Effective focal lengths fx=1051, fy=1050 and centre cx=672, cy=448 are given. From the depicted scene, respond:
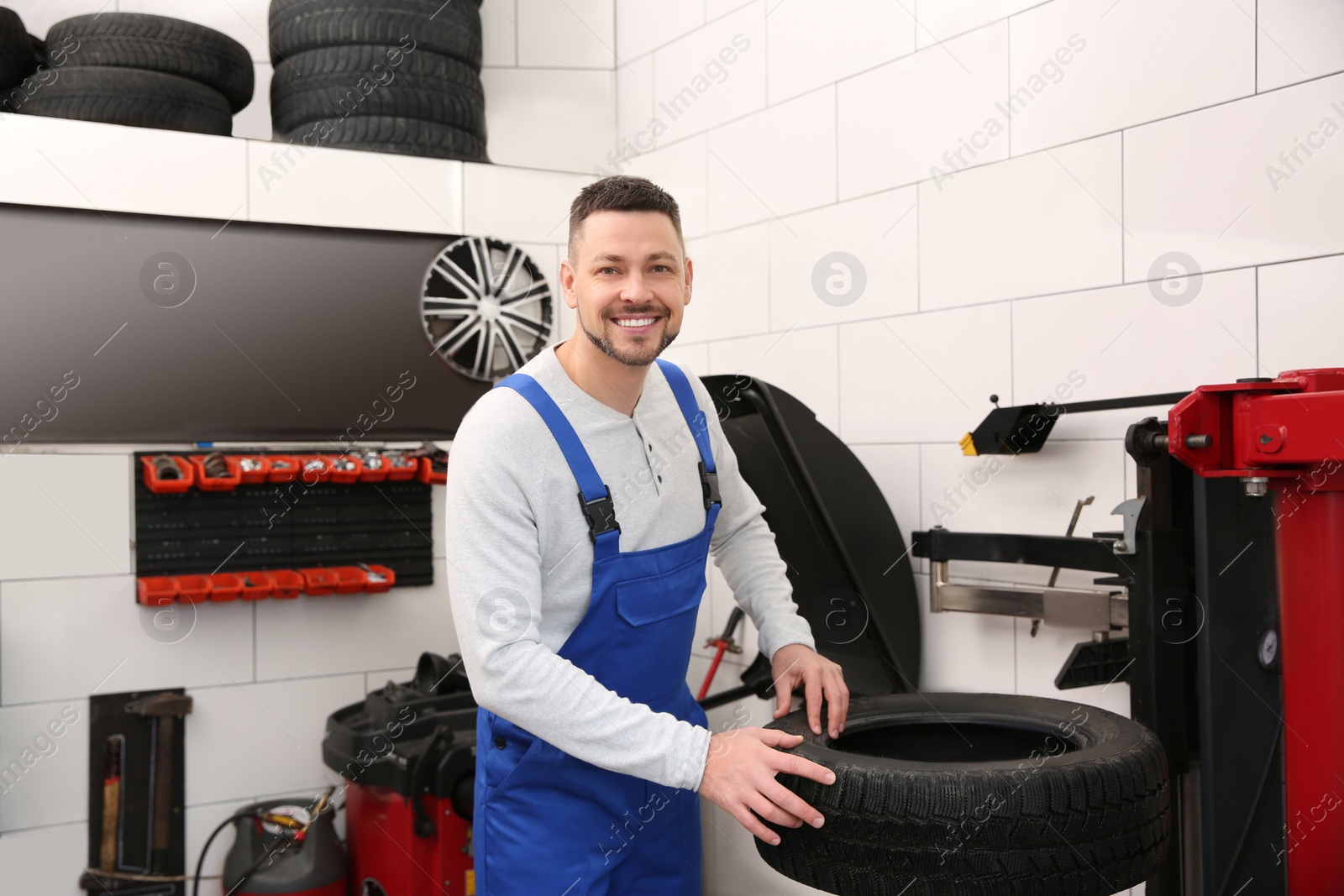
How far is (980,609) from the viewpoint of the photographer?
2.11 m

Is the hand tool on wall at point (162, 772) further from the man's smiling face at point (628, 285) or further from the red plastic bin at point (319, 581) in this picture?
the man's smiling face at point (628, 285)

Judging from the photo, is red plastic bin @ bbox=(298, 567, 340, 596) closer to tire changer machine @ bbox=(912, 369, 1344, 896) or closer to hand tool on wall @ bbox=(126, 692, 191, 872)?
hand tool on wall @ bbox=(126, 692, 191, 872)

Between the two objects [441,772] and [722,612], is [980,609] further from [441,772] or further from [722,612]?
[441,772]

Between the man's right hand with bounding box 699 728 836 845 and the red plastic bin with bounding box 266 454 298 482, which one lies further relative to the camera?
the red plastic bin with bounding box 266 454 298 482

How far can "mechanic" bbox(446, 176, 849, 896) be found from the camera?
1459 mm

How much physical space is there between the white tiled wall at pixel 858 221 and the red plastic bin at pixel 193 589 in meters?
0.15

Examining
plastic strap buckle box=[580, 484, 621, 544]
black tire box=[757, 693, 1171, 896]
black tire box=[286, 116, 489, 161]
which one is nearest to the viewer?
black tire box=[757, 693, 1171, 896]

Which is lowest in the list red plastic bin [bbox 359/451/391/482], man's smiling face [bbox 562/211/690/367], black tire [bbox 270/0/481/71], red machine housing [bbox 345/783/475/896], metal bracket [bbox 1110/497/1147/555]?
red machine housing [bbox 345/783/475/896]

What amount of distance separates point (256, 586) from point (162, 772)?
57cm

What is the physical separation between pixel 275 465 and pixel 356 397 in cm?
35

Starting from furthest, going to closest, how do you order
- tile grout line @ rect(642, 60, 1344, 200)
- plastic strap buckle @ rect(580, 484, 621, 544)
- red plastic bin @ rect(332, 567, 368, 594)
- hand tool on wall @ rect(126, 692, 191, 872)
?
red plastic bin @ rect(332, 567, 368, 594), hand tool on wall @ rect(126, 692, 191, 872), tile grout line @ rect(642, 60, 1344, 200), plastic strap buckle @ rect(580, 484, 621, 544)

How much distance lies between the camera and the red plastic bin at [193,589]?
276cm

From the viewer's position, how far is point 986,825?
4.00ft

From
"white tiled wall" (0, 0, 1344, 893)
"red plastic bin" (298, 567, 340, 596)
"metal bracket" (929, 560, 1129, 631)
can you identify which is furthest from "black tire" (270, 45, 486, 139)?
"metal bracket" (929, 560, 1129, 631)
